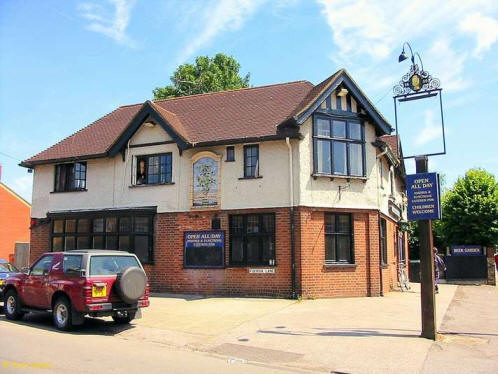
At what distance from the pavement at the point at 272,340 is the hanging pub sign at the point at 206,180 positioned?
3839mm

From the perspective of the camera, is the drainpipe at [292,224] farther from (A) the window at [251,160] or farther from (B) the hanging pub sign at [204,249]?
(B) the hanging pub sign at [204,249]

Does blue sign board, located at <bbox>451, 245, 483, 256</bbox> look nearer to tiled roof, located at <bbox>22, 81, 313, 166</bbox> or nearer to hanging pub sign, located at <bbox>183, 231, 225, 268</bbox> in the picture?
tiled roof, located at <bbox>22, 81, 313, 166</bbox>

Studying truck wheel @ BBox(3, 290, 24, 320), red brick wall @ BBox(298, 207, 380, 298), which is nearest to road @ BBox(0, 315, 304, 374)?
truck wheel @ BBox(3, 290, 24, 320)

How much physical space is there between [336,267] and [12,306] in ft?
32.0

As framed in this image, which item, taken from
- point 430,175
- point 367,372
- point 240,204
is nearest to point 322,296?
point 240,204

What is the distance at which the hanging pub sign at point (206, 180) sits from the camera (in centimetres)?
1748

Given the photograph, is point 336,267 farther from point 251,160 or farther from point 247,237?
point 251,160

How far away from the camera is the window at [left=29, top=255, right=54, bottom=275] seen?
39.1 feet

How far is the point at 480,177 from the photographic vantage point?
30.6 metres

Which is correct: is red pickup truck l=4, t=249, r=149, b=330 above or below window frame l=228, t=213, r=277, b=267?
below

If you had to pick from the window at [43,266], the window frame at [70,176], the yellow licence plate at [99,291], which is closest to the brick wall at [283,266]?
the window frame at [70,176]

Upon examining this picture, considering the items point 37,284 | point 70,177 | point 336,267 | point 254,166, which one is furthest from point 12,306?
point 336,267

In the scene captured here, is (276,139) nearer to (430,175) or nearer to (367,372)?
(430,175)

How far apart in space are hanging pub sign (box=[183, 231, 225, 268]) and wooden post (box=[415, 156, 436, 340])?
782cm
